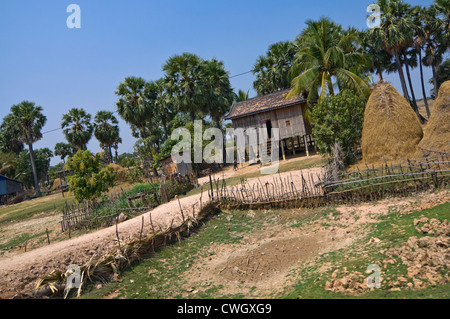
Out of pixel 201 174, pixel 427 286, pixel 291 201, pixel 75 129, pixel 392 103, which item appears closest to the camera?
pixel 427 286

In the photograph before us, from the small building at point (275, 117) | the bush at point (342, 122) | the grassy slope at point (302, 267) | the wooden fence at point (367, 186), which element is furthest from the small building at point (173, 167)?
the grassy slope at point (302, 267)

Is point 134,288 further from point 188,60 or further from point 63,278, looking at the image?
point 188,60

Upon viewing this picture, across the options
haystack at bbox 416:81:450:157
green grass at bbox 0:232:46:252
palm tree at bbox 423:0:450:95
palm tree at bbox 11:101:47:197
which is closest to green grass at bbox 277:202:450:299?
haystack at bbox 416:81:450:157

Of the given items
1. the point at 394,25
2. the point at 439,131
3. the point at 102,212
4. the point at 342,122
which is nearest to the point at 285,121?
the point at 342,122

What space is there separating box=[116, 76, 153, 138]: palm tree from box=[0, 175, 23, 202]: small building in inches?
651

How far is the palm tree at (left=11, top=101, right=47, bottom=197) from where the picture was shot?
36250mm

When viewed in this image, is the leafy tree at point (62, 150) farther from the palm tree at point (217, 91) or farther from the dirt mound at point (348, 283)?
the dirt mound at point (348, 283)

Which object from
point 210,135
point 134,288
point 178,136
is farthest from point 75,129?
point 134,288

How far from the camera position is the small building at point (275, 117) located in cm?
2481

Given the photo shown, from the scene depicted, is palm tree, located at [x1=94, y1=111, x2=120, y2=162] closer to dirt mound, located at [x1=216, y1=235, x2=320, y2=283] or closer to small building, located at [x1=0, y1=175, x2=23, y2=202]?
small building, located at [x1=0, y1=175, x2=23, y2=202]

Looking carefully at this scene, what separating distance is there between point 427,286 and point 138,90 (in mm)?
32423
